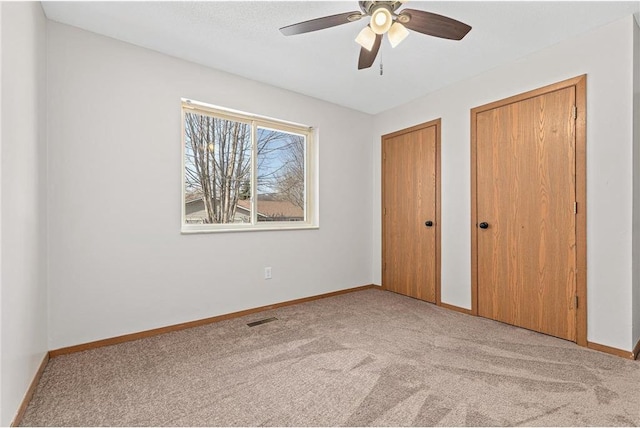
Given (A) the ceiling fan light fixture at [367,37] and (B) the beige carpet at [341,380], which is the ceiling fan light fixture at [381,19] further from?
(B) the beige carpet at [341,380]

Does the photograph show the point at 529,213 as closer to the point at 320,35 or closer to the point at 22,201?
the point at 320,35

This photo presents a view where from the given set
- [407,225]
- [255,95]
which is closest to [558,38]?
[407,225]

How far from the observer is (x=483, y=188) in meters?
3.02

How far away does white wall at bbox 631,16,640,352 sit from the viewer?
7.15 ft

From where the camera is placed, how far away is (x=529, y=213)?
2688mm

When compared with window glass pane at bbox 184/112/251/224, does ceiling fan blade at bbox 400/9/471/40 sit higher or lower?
higher

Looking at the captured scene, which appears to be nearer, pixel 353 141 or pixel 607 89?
pixel 607 89

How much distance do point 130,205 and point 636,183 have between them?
382cm

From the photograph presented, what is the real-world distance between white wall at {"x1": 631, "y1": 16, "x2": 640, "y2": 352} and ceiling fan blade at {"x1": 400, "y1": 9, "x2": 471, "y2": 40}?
140cm

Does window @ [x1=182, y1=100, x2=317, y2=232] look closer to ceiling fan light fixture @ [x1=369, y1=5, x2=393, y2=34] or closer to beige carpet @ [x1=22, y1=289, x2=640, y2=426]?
beige carpet @ [x1=22, y1=289, x2=640, y2=426]

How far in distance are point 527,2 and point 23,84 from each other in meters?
3.08

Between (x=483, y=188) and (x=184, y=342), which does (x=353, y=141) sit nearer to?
(x=483, y=188)

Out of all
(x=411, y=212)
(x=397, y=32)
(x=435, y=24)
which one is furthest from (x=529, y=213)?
(x=397, y=32)

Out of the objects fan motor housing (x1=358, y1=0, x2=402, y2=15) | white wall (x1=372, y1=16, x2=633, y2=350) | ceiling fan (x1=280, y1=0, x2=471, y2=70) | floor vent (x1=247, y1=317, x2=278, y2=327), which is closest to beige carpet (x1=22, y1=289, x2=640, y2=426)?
floor vent (x1=247, y1=317, x2=278, y2=327)
